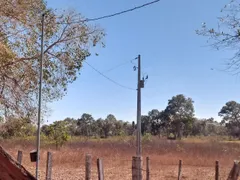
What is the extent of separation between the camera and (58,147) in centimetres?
2100

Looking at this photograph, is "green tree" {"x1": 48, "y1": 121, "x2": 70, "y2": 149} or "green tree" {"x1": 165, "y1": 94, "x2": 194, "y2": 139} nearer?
"green tree" {"x1": 48, "y1": 121, "x2": 70, "y2": 149}

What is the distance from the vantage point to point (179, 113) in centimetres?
5353

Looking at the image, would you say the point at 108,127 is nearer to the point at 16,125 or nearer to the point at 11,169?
the point at 16,125

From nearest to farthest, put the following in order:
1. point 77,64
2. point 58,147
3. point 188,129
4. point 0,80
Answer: point 0,80 < point 77,64 < point 58,147 < point 188,129

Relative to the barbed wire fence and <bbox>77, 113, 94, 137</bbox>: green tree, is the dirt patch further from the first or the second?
<bbox>77, 113, 94, 137</bbox>: green tree

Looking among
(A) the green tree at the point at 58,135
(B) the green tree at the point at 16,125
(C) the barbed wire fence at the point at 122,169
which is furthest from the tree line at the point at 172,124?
(B) the green tree at the point at 16,125

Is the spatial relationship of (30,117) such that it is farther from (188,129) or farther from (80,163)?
(188,129)

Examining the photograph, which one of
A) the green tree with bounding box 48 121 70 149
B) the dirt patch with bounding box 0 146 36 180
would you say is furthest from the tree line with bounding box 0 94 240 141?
the dirt patch with bounding box 0 146 36 180

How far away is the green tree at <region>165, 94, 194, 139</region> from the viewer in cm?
4866

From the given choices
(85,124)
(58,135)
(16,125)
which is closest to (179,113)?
(85,124)

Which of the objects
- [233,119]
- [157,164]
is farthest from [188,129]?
[157,164]

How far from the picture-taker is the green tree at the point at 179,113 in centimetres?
4866

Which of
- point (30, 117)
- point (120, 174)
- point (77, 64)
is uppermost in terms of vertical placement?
point (77, 64)

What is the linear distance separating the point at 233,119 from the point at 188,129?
7.76 m
